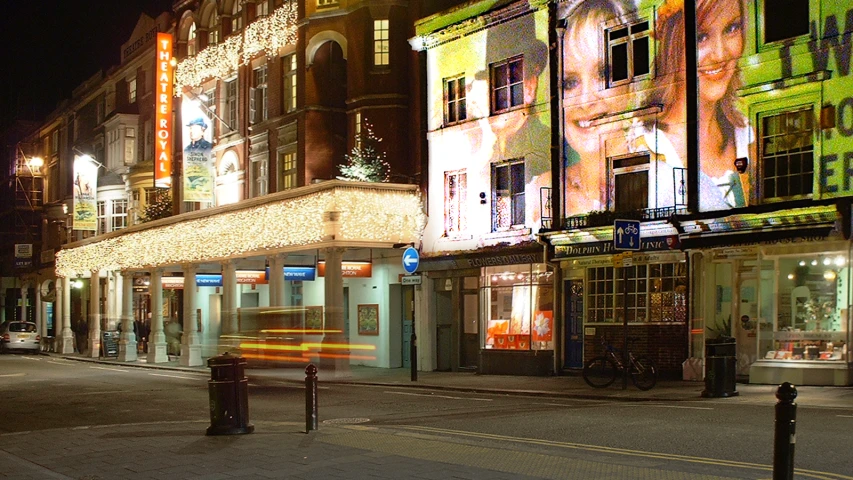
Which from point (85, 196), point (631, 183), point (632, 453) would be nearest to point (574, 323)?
point (631, 183)

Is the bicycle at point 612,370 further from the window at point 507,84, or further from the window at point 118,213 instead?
the window at point 118,213

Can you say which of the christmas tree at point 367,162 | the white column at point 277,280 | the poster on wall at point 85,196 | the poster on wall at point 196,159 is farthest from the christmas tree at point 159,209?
the christmas tree at point 367,162

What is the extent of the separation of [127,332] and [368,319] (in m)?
13.6

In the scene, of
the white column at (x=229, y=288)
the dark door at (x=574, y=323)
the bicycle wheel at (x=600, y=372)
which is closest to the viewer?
the bicycle wheel at (x=600, y=372)

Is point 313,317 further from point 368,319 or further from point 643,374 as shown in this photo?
point 643,374

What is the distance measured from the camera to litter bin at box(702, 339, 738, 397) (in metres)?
18.4

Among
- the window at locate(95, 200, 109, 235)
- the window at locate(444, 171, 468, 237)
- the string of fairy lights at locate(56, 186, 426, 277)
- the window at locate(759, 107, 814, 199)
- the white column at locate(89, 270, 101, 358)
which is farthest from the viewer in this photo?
the window at locate(95, 200, 109, 235)

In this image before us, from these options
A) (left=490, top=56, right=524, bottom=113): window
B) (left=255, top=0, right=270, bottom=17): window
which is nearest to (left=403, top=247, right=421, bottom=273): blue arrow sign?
(left=490, top=56, right=524, bottom=113): window

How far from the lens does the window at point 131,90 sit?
50.5m

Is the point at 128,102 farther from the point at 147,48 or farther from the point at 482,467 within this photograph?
the point at 482,467

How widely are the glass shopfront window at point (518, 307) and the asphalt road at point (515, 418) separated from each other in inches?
174

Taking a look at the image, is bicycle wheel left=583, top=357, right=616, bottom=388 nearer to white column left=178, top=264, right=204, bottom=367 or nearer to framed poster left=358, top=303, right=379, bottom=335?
framed poster left=358, top=303, right=379, bottom=335

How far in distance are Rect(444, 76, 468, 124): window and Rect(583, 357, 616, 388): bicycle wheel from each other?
10389mm

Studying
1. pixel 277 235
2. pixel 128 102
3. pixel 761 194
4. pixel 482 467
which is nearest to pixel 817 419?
pixel 482 467
